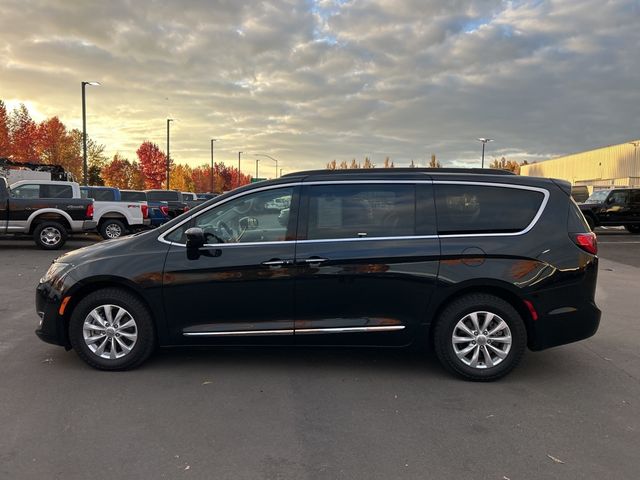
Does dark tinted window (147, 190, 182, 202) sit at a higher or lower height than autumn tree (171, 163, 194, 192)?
lower

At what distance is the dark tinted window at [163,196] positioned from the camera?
23.0 meters

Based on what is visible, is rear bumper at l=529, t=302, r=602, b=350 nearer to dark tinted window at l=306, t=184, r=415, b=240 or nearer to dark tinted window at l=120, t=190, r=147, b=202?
dark tinted window at l=306, t=184, r=415, b=240

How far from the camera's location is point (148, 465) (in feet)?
10.4

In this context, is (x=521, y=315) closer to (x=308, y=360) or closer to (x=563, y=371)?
(x=563, y=371)

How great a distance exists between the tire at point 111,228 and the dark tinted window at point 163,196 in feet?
19.1

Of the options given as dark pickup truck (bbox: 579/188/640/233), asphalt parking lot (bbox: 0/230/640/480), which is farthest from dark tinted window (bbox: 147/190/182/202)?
asphalt parking lot (bbox: 0/230/640/480)

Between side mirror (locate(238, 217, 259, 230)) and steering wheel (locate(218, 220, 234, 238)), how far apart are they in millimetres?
106

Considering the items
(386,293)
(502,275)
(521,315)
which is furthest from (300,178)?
(521,315)

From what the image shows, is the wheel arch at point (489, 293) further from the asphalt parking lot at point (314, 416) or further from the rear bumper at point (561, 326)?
the asphalt parking lot at point (314, 416)

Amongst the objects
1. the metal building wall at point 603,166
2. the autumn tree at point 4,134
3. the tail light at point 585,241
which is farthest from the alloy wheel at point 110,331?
the autumn tree at point 4,134

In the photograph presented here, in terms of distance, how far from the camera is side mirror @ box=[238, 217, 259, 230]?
187 inches

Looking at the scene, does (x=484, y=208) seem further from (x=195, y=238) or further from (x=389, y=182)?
(x=195, y=238)

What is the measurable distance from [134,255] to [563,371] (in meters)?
4.06

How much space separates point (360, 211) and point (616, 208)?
1986 cm
